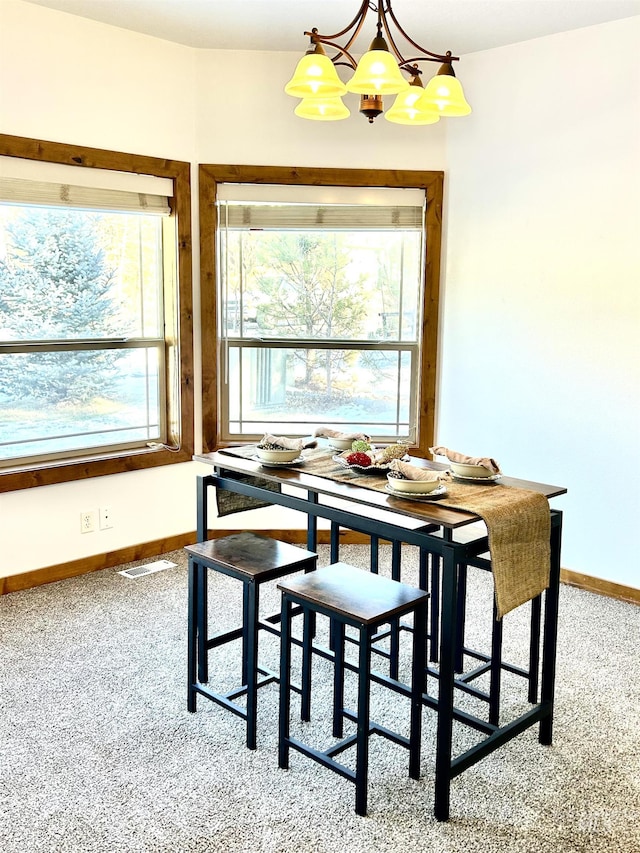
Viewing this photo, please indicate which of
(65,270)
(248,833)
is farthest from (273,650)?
(65,270)

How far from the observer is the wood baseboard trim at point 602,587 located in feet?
12.9

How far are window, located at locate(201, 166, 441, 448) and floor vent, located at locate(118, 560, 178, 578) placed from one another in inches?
32.1

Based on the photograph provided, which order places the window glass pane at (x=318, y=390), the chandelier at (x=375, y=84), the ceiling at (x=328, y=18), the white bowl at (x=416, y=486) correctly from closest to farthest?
the chandelier at (x=375, y=84) < the white bowl at (x=416, y=486) < the ceiling at (x=328, y=18) < the window glass pane at (x=318, y=390)

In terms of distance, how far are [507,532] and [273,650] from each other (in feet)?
4.50

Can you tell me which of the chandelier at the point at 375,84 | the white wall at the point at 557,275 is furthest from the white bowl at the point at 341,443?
the white wall at the point at 557,275

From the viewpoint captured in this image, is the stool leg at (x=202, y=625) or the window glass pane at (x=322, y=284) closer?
the stool leg at (x=202, y=625)

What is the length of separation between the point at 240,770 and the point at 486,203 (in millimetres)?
3205

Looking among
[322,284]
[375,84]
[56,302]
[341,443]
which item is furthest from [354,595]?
[322,284]

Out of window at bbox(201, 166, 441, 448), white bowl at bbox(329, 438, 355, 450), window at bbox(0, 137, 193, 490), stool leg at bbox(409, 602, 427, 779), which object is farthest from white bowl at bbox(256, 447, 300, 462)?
window at bbox(201, 166, 441, 448)

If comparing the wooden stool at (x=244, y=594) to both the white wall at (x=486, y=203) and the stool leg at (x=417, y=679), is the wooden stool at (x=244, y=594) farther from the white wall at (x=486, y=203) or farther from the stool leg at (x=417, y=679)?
the white wall at (x=486, y=203)

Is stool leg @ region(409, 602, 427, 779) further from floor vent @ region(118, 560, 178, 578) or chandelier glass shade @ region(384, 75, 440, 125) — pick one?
floor vent @ region(118, 560, 178, 578)

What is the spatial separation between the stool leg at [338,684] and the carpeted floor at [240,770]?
89mm

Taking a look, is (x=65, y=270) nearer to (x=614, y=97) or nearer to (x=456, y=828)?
(x=614, y=97)

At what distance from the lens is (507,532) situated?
2297mm
